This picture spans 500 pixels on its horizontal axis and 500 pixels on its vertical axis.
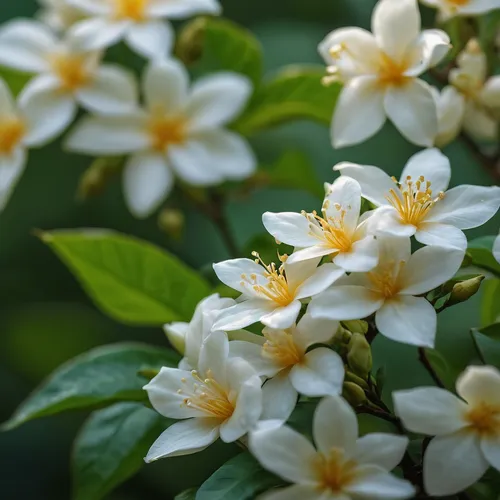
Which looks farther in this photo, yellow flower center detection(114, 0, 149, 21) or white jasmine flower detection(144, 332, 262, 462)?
yellow flower center detection(114, 0, 149, 21)

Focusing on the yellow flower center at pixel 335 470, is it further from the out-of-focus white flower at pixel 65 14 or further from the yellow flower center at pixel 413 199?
the out-of-focus white flower at pixel 65 14

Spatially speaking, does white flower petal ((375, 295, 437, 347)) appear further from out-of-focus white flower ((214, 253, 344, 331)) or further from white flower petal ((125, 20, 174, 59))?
white flower petal ((125, 20, 174, 59))

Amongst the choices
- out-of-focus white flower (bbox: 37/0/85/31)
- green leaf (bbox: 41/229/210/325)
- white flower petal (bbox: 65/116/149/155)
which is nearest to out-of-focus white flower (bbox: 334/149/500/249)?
green leaf (bbox: 41/229/210/325)

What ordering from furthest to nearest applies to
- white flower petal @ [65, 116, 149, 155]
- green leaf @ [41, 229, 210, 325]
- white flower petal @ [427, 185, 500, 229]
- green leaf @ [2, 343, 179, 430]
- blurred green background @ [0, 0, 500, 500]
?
blurred green background @ [0, 0, 500, 500] → white flower petal @ [65, 116, 149, 155] → green leaf @ [41, 229, 210, 325] → green leaf @ [2, 343, 179, 430] → white flower petal @ [427, 185, 500, 229]

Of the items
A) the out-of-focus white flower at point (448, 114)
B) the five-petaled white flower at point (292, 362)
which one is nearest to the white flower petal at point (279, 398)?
the five-petaled white flower at point (292, 362)

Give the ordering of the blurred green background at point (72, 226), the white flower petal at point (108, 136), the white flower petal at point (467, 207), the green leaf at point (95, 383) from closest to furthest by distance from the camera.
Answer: the white flower petal at point (467, 207) < the green leaf at point (95, 383) < the white flower petal at point (108, 136) < the blurred green background at point (72, 226)

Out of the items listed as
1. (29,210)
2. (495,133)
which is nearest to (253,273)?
(495,133)

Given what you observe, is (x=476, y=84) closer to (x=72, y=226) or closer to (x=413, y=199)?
(x=413, y=199)
